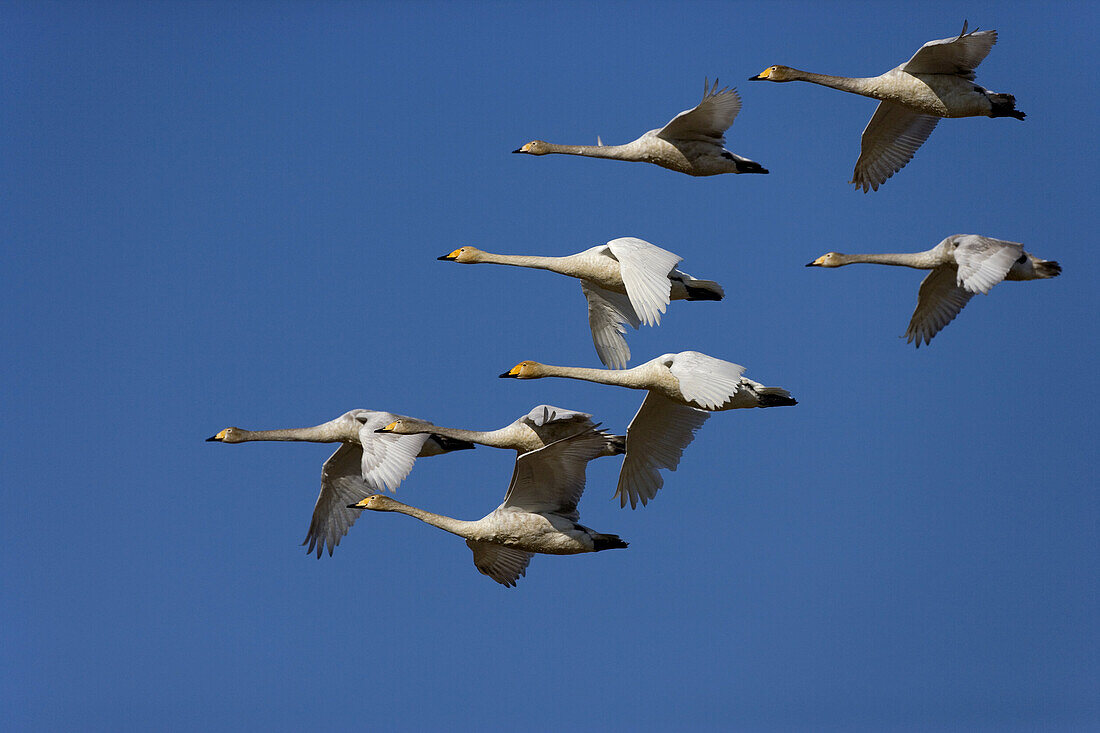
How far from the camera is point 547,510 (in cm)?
2520

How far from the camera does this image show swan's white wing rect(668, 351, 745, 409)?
23375 millimetres

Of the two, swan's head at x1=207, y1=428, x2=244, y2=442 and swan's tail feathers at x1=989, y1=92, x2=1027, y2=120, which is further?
swan's head at x1=207, y1=428, x2=244, y2=442

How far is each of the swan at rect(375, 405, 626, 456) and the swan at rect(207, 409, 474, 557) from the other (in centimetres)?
16

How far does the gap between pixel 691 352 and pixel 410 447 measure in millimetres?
4528

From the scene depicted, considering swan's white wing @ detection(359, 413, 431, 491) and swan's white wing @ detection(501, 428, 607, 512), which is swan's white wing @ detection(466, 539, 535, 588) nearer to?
swan's white wing @ detection(359, 413, 431, 491)

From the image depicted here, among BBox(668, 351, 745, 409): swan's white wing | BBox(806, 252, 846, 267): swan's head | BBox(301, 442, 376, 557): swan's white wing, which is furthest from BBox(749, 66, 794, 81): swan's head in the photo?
BBox(301, 442, 376, 557): swan's white wing

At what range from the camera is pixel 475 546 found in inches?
1073

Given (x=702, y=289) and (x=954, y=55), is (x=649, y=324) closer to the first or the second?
(x=702, y=289)

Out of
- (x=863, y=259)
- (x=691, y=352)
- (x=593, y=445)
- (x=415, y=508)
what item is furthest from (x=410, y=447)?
(x=863, y=259)

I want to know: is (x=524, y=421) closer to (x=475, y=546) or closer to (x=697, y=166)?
(x=475, y=546)

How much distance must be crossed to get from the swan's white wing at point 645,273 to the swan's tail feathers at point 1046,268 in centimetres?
553

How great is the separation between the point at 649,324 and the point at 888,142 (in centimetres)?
814

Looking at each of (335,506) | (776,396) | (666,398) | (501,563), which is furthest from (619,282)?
(335,506)

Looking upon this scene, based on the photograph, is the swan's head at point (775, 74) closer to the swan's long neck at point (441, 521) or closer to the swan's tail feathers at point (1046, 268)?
the swan's tail feathers at point (1046, 268)
